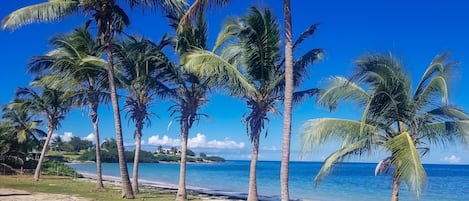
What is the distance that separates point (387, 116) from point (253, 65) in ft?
17.6

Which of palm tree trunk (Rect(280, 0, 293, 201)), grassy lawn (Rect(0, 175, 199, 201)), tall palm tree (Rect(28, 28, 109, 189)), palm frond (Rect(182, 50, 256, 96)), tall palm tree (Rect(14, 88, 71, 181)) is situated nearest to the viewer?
palm tree trunk (Rect(280, 0, 293, 201))

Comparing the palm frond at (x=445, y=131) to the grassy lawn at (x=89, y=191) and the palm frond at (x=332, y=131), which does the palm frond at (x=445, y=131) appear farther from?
the grassy lawn at (x=89, y=191)

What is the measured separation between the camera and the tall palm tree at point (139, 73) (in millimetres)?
18578

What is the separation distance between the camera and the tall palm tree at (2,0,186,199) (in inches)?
627

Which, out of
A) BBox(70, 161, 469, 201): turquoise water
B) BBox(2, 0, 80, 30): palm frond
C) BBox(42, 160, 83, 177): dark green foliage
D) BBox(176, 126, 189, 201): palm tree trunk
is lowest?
BBox(70, 161, 469, 201): turquoise water

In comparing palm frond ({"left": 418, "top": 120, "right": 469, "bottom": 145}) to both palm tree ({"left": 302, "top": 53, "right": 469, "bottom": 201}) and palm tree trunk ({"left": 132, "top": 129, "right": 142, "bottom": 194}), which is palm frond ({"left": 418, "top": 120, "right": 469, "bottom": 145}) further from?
palm tree trunk ({"left": 132, "top": 129, "right": 142, "bottom": 194})

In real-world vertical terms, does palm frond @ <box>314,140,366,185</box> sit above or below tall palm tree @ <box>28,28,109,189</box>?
below

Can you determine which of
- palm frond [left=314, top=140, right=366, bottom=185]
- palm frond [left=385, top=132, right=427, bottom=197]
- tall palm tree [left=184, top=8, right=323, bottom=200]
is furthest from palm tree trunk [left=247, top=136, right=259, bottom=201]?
palm frond [left=385, top=132, right=427, bottom=197]

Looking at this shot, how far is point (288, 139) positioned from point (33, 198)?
9.95 m

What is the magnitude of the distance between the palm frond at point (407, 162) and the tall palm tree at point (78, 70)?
1339 centimetres

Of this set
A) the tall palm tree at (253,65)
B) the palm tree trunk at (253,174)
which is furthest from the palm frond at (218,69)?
the palm tree trunk at (253,174)

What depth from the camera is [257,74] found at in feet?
50.3

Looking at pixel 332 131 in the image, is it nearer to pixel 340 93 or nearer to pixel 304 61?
pixel 340 93

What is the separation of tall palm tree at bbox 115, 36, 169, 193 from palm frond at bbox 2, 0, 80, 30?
2.81 metres
